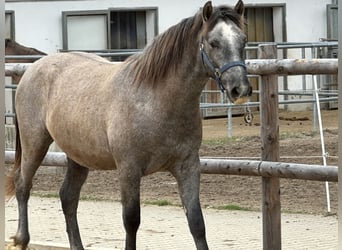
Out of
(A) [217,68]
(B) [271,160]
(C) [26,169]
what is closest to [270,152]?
(B) [271,160]

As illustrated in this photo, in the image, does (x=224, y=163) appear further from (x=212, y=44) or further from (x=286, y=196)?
(x=286, y=196)

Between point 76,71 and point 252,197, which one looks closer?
point 76,71

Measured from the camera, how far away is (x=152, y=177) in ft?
29.2

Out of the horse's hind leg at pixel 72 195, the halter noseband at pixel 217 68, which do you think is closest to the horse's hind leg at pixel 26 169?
the horse's hind leg at pixel 72 195

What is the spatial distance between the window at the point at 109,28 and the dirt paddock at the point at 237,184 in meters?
4.12

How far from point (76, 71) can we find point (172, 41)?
102cm

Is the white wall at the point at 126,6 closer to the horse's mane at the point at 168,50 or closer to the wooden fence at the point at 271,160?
the wooden fence at the point at 271,160

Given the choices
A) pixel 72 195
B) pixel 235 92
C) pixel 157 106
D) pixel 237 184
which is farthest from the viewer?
pixel 237 184

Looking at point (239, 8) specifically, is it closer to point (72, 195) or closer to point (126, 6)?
point (72, 195)

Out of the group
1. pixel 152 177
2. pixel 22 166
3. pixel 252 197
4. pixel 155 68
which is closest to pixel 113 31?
pixel 152 177

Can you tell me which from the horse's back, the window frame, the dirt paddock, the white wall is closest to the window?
the window frame

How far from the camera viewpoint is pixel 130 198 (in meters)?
4.43

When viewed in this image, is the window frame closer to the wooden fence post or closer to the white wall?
the white wall

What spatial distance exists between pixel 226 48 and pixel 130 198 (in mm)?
1036
